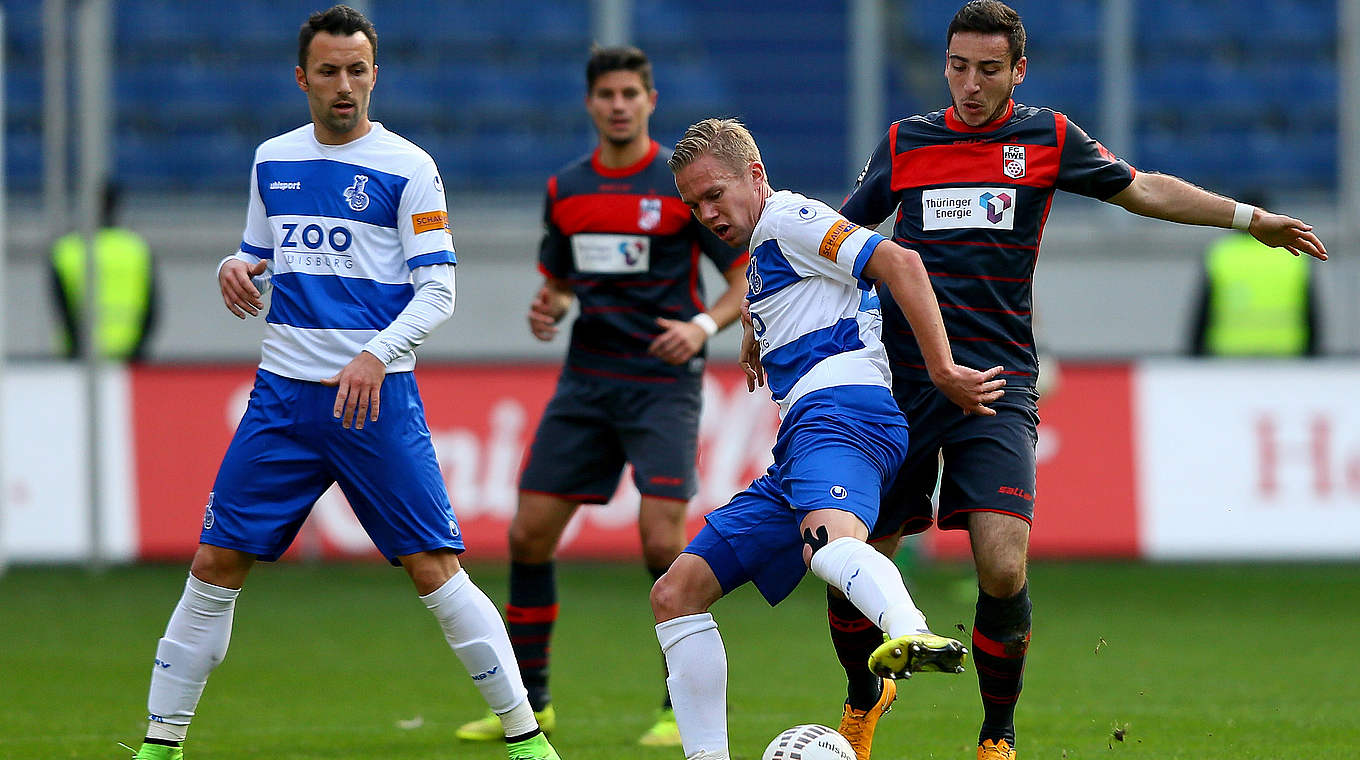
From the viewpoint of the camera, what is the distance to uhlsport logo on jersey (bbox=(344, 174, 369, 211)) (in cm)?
507

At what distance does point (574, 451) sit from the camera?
6449mm

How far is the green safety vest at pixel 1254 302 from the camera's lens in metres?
11.7

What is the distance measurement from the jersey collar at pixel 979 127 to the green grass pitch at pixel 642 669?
197 centimetres

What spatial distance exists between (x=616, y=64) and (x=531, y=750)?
8.59ft

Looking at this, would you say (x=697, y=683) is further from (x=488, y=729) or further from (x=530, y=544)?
(x=530, y=544)

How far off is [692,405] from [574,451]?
48cm

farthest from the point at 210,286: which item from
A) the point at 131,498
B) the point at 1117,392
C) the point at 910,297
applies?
the point at 910,297

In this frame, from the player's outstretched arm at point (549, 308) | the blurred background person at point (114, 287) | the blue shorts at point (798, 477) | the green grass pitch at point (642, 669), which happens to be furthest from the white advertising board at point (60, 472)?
the blue shorts at point (798, 477)

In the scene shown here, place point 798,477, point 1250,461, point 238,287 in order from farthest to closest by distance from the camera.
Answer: point 1250,461
point 238,287
point 798,477

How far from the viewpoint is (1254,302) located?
38.5ft

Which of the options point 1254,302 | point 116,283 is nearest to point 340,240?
point 116,283

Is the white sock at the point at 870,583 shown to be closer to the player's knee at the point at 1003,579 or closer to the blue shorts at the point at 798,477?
the blue shorts at the point at 798,477

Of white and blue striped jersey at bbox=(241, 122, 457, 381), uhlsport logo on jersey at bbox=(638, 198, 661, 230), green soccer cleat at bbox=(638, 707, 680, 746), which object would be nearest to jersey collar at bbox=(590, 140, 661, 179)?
uhlsport logo on jersey at bbox=(638, 198, 661, 230)

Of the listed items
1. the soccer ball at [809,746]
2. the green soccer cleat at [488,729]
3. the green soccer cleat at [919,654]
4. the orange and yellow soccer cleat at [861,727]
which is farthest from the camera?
the green soccer cleat at [488,729]
